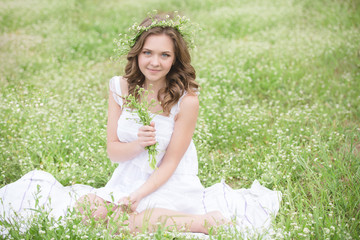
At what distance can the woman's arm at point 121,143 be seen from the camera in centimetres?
301

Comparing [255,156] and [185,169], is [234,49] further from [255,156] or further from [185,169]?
[185,169]

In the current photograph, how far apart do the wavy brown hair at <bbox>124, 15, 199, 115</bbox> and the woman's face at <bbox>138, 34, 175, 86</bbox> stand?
0.04 m

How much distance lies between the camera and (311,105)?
5.86 m

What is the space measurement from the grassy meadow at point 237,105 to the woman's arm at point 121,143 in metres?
0.75

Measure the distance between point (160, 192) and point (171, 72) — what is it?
1167 mm

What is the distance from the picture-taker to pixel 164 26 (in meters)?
3.25

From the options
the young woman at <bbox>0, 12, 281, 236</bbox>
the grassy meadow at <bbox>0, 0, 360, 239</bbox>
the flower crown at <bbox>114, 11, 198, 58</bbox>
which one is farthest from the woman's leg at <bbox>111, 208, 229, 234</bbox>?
the flower crown at <bbox>114, 11, 198, 58</bbox>

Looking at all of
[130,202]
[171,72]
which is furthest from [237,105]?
[130,202]

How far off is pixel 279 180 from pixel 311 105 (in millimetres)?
2327

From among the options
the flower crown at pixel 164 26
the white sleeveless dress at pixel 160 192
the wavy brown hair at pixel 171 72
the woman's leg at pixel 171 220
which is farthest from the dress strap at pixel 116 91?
the woman's leg at pixel 171 220

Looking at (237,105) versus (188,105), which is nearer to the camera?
(188,105)

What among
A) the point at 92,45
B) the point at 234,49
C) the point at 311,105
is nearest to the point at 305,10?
the point at 234,49

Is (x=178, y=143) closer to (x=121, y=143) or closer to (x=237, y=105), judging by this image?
(x=121, y=143)

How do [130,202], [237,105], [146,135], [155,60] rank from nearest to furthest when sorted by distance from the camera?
[146,135]
[130,202]
[155,60]
[237,105]
